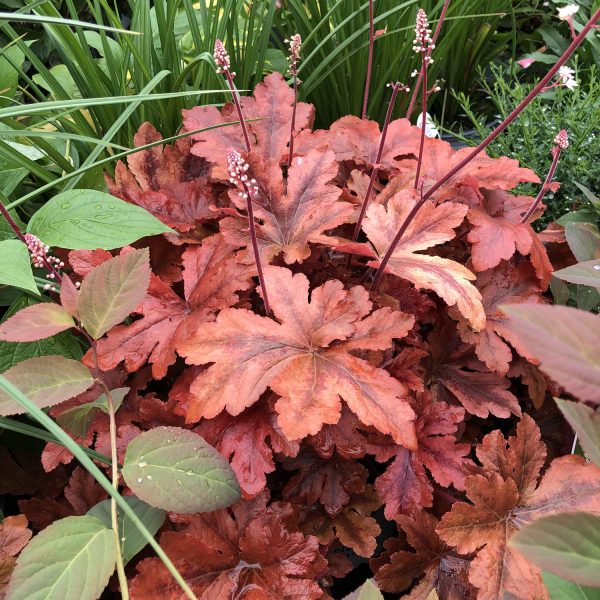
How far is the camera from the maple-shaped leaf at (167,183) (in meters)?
1.06

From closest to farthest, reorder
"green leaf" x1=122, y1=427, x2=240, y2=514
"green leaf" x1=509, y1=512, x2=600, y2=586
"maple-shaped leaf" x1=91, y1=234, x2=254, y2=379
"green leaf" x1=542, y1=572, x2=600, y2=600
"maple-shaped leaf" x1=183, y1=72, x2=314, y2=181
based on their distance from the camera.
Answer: "green leaf" x1=509, y1=512, x2=600, y2=586, "green leaf" x1=542, y1=572, x2=600, y2=600, "green leaf" x1=122, y1=427, x2=240, y2=514, "maple-shaped leaf" x1=91, y1=234, x2=254, y2=379, "maple-shaped leaf" x1=183, y1=72, x2=314, y2=181

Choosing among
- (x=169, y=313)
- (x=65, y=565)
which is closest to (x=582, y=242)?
(x=169, y=313)

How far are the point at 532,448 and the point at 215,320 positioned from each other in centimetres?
48

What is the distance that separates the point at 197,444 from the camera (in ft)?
2.28

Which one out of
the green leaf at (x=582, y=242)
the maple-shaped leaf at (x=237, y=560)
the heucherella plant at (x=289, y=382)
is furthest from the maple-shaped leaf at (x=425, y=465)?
the green leaf at (x=582, y=242)

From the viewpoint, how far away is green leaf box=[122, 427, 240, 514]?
0.65 m

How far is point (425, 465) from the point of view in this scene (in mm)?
896

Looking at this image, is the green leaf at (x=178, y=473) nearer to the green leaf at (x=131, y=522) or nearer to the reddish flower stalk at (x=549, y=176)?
the green leaf at (x=131, y=522)

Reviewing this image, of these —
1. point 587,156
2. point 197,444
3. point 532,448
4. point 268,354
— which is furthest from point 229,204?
point 587,156

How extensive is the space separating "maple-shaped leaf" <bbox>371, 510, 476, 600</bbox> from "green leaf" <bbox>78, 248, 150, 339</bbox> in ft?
1.55

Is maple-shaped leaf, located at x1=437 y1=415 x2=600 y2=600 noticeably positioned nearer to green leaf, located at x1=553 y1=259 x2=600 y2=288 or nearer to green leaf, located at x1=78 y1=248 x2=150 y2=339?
green leaf, located at x1=553 y1=259 x2=600 y2=288

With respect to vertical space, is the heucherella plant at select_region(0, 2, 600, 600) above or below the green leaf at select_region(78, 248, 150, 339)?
below

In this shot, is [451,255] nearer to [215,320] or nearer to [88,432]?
[215,320]

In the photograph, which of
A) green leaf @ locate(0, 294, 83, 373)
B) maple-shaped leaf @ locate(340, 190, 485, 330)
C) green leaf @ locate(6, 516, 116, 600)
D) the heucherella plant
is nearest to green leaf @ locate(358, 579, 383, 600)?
the heucherella plant
